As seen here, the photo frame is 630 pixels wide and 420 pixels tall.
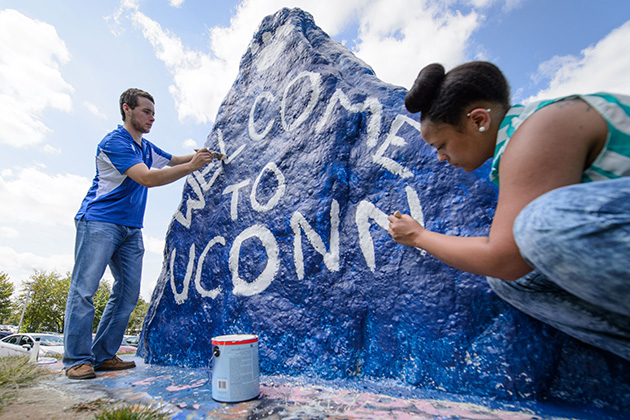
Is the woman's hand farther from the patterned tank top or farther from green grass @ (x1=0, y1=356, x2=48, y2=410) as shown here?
green grass @ (x1=0, y1=356, x2=48, y2=410)

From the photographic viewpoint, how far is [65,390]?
169 centimetres

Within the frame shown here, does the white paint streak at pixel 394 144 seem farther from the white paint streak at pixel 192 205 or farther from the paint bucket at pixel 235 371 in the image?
the white paint streak at pixel 192 205

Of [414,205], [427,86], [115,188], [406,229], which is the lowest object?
[406,229]

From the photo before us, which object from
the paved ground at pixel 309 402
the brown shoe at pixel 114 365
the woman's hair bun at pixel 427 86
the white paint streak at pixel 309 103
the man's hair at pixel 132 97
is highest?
the man's hair at pixel 132 97

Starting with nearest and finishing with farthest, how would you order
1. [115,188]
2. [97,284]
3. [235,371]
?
[235,371], [97,284], [115,188]

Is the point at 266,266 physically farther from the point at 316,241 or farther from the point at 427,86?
the point at 427,86

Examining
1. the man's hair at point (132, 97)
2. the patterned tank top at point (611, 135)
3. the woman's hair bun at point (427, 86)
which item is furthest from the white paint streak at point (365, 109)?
the man's hair at point (132, 97)

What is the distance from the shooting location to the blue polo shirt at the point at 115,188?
7.61ft

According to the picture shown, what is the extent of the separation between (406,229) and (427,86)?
552mm

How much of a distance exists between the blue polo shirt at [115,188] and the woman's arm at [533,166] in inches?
89.0

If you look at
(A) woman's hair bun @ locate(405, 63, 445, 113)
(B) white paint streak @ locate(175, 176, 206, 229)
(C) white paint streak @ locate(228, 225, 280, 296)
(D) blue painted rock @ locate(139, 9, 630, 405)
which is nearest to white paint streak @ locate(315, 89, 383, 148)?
(D) blue painted rock @ locate(139, 9, 630, 405)

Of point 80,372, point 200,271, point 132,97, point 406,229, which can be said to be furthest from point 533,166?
point 132,97

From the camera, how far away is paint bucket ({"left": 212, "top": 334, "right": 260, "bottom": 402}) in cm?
139

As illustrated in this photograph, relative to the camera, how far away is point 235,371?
1400mm
